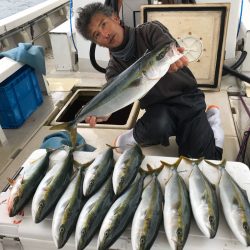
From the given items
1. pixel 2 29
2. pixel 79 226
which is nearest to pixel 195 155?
pixel 79 226

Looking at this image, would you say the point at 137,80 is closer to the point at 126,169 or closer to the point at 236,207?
the point at 126,169

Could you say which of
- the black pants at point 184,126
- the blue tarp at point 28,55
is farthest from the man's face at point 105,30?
the blue tarp at point 28,55

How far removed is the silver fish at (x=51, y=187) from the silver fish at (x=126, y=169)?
0.26 m

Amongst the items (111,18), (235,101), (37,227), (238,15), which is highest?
(111,18)

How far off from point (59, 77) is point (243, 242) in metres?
3.21

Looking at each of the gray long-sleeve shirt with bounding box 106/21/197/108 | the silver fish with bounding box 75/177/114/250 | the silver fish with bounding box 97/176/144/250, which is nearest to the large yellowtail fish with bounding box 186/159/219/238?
the silver fish with bounding box 97/176/144/250

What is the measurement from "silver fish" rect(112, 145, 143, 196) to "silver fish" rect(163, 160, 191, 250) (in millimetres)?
186

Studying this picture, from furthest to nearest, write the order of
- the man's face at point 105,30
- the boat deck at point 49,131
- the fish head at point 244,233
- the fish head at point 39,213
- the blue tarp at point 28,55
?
the blue tarp at point 28,55
the boat deck at point 49,131
the man's face at point 105,30
the fish head at point 39,213
the fish head at point 244,233

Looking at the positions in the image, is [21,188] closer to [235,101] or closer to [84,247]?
[84,247]

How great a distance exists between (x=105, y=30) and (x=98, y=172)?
98 cm

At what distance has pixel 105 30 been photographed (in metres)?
2.01

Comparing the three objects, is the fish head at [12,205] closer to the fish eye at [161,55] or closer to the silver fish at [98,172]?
the silver fish at [98,172]

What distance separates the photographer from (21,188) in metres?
1.52

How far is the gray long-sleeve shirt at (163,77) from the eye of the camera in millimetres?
2211
